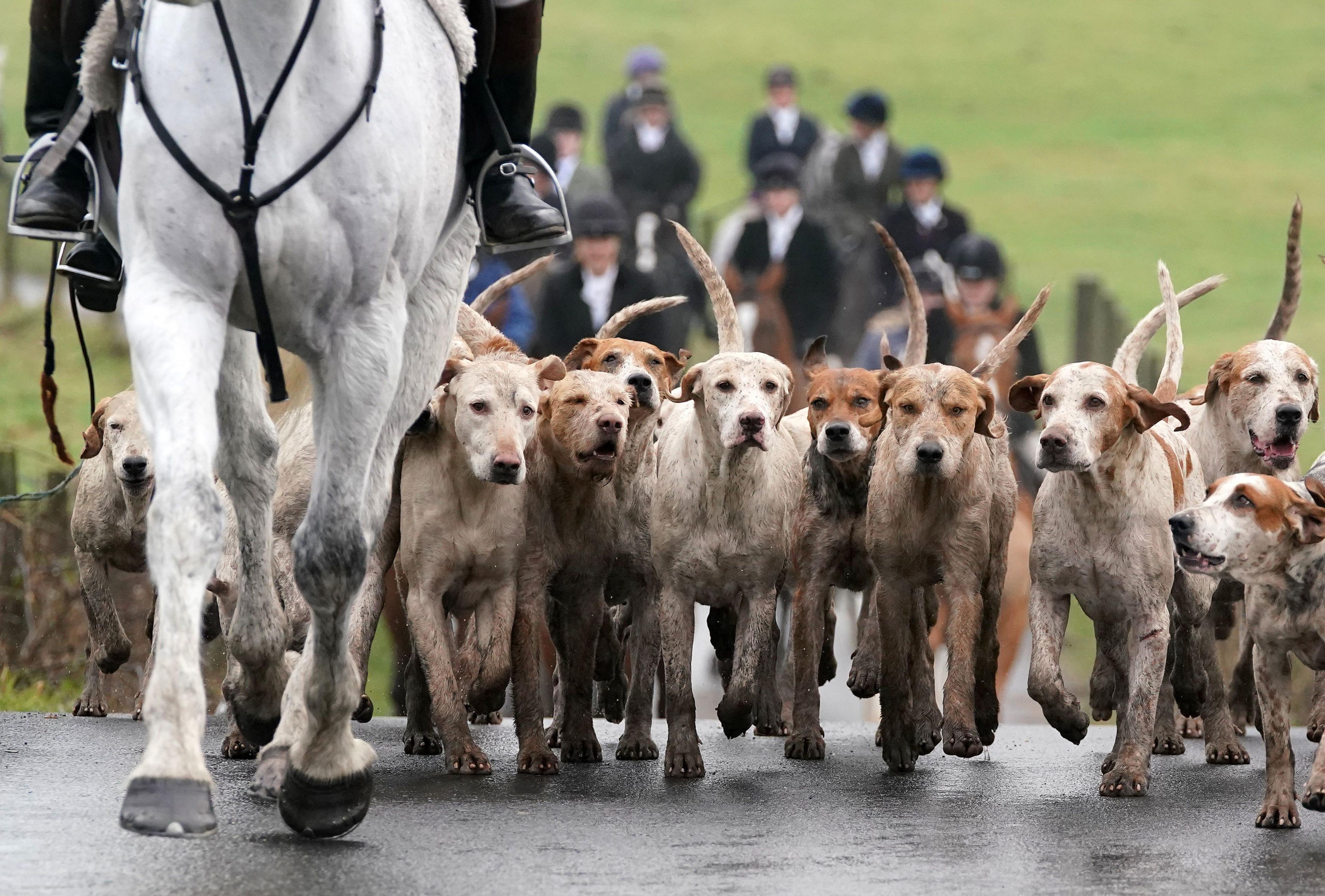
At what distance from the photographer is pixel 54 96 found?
6.71 meters

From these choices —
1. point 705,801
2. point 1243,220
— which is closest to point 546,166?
point 705,801

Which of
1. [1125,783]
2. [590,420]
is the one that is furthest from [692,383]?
[1125,783]

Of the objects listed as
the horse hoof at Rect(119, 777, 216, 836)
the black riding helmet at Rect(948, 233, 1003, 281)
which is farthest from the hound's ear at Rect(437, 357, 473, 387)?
the black riding helmet at Rect(948, 233, 1003, 281)

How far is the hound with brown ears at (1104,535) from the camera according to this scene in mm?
8117

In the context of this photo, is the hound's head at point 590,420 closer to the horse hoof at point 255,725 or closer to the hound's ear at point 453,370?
the hound's ear at point 453,370

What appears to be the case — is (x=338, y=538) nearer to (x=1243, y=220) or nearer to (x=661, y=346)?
(x=661, y=346)

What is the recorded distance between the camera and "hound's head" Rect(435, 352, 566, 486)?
26.7 ft

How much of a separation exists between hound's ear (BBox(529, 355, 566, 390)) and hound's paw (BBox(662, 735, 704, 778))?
5.02 ft

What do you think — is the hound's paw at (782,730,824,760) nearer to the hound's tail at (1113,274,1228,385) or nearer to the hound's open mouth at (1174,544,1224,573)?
the hound's tail at (1113,274,1228,385)

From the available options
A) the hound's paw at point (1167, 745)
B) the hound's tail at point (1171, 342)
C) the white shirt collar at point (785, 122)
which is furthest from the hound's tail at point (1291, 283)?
the white shirt collar at point (785, 122)

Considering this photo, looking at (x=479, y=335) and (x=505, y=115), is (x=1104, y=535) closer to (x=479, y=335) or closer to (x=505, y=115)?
(x=505, y=115)

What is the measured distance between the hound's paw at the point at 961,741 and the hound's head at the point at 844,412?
1.14 metres

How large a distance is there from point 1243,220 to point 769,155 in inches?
651

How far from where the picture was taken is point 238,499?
6.91m
